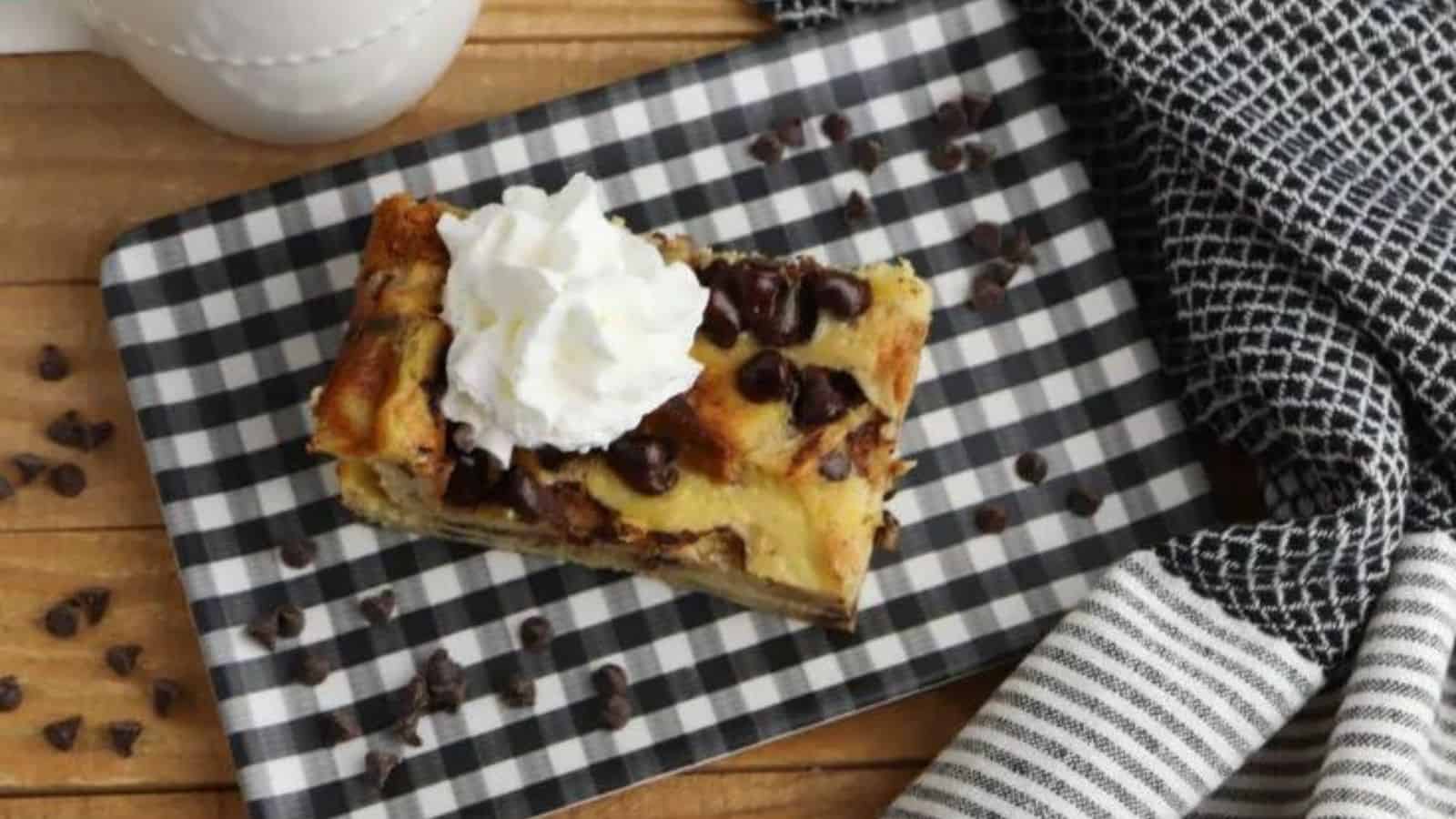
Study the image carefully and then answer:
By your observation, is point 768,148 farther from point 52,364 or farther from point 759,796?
point 52,364

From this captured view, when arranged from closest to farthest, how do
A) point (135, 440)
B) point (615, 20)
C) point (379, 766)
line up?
1. point (379, 766)
2. point (135, 440)
3. point (615, 20)

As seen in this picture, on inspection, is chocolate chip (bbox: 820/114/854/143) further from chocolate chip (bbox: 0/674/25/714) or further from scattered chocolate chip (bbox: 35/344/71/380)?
chocolate chip (bbox: 0/674/25/714)

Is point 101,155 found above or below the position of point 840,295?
above

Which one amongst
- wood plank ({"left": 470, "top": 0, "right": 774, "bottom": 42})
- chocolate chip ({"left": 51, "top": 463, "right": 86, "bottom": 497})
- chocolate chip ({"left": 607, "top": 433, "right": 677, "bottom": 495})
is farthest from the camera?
wood plank ({"left": 470, "top": 0, "right": 774, "bottom": 42})

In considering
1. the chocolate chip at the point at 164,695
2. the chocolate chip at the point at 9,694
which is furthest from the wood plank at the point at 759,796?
the chocolate chip at the point at 9,694

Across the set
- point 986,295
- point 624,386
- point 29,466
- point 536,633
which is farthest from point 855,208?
point 29,466

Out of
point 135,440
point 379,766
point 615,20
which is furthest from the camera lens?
point 615,20

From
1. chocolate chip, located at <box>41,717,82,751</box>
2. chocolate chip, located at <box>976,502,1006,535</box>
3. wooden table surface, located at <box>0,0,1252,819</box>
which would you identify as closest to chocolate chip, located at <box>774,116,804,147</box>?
wooden table surface, located at <box>0,0,1252,819</box>
